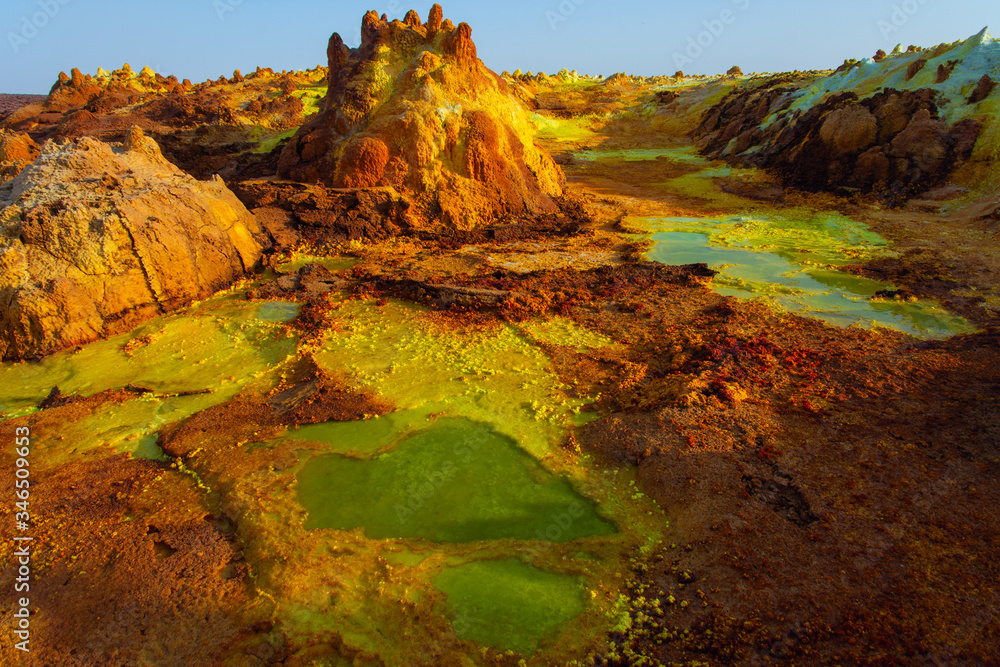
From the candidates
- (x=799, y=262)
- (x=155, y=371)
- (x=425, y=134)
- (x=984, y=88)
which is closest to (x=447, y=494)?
(x=155, y=371)

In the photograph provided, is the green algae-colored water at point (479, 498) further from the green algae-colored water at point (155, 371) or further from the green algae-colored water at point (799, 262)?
the green algae-colored water at point (799, 262)

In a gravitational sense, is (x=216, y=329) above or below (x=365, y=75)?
below

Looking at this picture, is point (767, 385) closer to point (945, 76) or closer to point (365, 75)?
point (365, 75)

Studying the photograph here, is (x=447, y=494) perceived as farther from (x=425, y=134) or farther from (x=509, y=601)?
(x=425, y=134)

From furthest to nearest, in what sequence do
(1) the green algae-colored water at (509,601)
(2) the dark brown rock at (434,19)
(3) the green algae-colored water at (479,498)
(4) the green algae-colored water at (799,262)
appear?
(2) the dark brown rock at (434,19)
(4) the green algae-colored water at (799,262)
(3) the green algae-colored water at (479,498)
(1) the green algae-colored water at (509,601)

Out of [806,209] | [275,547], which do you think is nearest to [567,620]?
[275,547]

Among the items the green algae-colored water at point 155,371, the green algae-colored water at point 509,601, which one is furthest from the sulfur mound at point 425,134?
the green algae-colored water at point 509,601
